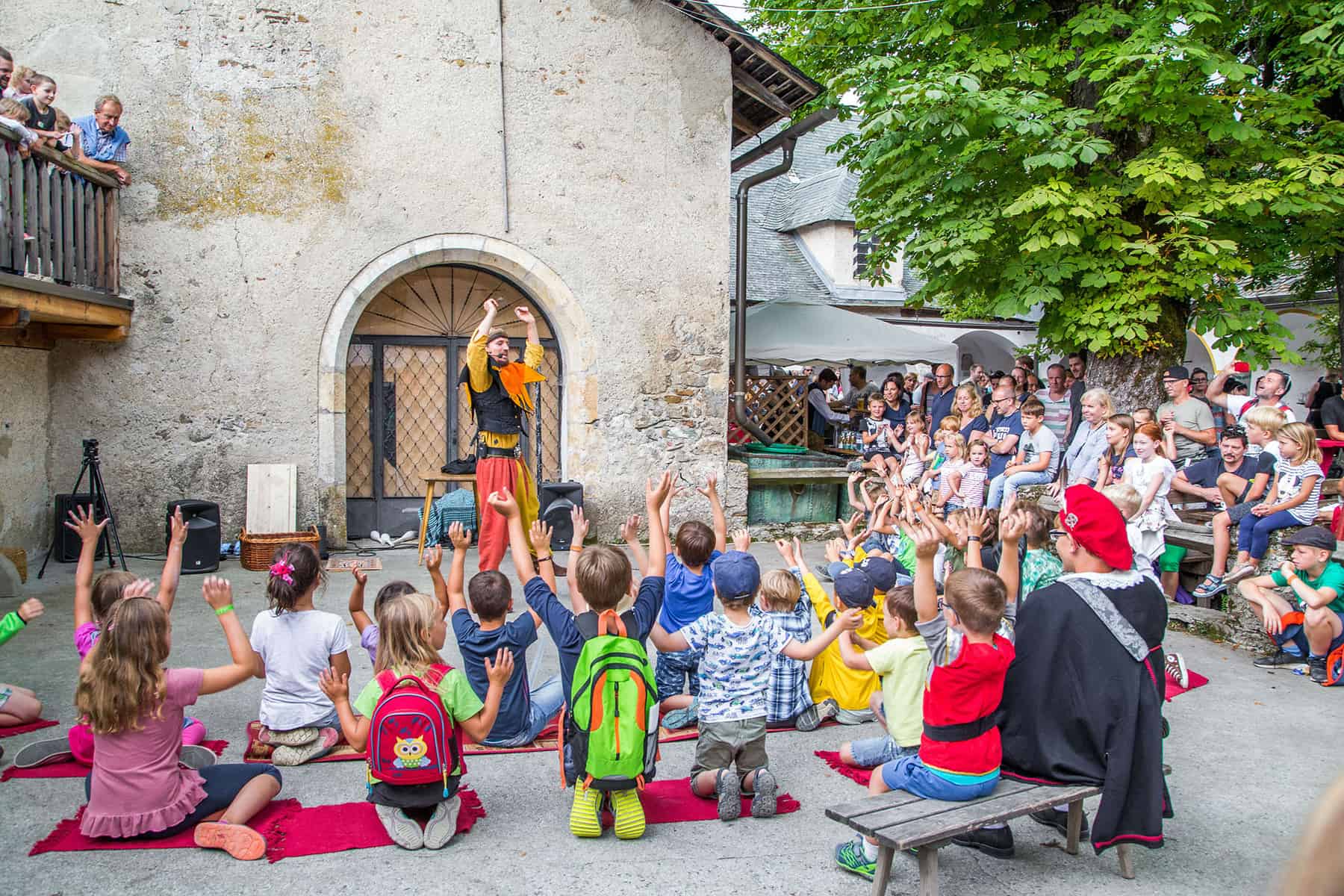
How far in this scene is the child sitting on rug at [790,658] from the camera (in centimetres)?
449

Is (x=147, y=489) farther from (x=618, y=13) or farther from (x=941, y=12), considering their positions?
(x=941, y=12)

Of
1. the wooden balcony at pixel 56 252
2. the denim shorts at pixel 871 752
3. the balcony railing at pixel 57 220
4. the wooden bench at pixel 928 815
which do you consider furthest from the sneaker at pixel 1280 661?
the balcony railing at pixel 57 220

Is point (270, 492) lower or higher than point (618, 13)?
lower

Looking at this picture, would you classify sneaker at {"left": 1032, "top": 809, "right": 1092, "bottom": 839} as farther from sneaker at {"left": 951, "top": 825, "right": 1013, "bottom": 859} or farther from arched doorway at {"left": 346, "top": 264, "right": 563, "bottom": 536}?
arched doorway at {"left": 346, "top": 264, "right": 563, "bottom": 536}

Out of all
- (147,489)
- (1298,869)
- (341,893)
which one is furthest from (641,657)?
(147,489)

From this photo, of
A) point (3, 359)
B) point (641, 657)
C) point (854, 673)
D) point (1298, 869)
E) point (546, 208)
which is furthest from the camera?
point (546, 208)

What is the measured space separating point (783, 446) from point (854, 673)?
8.11 meters

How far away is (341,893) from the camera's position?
3.35 metres

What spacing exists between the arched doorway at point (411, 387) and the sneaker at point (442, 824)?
6.88 metres

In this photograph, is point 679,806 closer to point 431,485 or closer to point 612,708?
point 612,708

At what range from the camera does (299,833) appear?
3.74 meters

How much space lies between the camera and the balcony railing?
6992 mm

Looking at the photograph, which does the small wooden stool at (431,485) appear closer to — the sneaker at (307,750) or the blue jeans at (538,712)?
the blue jeans at (538,712)

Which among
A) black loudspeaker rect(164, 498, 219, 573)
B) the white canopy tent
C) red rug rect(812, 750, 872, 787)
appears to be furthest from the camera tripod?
the white canopy tent
